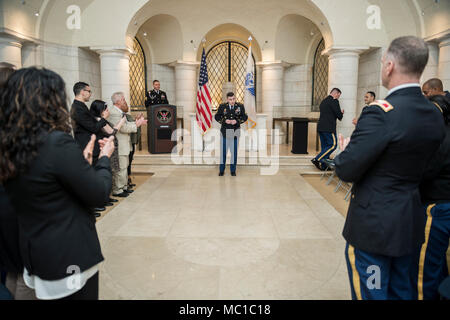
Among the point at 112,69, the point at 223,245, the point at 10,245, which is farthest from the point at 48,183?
the point at 112,69

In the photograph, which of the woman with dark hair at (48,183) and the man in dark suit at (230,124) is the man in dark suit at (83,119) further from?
the woman with dark hair at (48,183)

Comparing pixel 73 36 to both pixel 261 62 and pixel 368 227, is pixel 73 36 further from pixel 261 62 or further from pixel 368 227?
pixel 368 227

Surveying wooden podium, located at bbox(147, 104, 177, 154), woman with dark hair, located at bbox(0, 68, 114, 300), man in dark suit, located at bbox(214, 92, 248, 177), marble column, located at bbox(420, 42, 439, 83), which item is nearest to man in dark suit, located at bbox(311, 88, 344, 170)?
man in dark suit, located at bbox(214, 92, 248, 177)

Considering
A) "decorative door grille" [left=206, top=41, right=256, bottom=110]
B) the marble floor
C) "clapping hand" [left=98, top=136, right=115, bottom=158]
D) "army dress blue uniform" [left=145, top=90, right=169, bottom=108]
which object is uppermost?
"decorative door grille" [left=206, top=41, right=256, bottom=110]

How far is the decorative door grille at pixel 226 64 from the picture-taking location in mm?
11852

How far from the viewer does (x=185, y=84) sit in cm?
1045

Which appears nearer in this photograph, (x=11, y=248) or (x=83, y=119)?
(x=11, y=248)

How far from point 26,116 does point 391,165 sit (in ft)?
4.88

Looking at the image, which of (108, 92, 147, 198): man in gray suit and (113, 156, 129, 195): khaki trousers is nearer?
(108, 92, 147, 198): man in gray suit

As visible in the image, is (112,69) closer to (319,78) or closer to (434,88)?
(319,78)

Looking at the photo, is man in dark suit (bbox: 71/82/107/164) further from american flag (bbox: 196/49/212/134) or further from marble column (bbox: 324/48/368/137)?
marble column (bbox: 324/48/368/137)

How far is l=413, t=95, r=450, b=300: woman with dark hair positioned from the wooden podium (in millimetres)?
6655

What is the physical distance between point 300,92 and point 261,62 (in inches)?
66.5

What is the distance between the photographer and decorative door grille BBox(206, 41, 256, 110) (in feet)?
38.9
